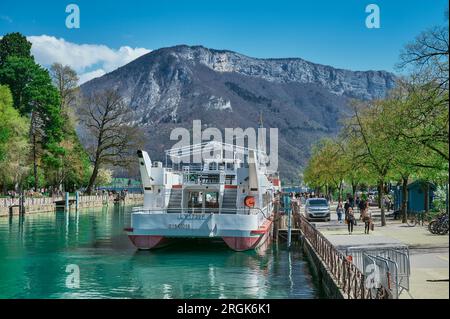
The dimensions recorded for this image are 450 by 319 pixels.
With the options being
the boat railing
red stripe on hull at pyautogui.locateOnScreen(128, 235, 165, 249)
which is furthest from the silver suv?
red stripe on hull at pyautogui.locateOnScreen(128, 235, 165, 249)

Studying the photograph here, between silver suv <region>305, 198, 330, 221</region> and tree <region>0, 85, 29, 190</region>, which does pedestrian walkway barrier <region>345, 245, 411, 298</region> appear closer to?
silver suv <region>305, 198, 330, 221</region>

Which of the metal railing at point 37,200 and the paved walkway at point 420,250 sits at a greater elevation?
the metal railing at point 37,200

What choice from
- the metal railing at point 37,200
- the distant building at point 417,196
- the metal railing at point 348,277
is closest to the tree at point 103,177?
the metal railing at point 37,200

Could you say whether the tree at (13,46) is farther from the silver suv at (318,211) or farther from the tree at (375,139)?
the silver suv at (318,211)

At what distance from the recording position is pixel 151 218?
3030 cm

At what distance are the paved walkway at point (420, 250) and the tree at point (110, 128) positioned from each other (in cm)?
5315

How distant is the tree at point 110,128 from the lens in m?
85.9

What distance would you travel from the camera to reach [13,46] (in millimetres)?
78812

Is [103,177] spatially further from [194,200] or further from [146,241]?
[146,241]

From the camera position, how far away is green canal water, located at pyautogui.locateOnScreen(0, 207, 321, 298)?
20.6 m
